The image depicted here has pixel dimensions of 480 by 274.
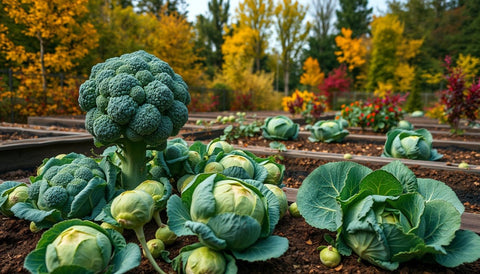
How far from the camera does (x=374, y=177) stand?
1.10m

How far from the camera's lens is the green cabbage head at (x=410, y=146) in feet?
9.89

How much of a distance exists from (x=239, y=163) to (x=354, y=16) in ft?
111

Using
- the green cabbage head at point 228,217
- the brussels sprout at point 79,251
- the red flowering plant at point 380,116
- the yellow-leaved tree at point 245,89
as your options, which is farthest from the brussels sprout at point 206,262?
the yellow-leaved tree at point 245,89

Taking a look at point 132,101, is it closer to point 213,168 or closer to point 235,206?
point 213,168

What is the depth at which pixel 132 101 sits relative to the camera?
122cm

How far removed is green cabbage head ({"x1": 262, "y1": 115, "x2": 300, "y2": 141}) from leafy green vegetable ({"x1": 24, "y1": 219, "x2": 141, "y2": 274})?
138 inches

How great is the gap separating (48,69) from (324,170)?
12330 mm

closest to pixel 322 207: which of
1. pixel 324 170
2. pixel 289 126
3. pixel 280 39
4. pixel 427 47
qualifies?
pixel 324 170

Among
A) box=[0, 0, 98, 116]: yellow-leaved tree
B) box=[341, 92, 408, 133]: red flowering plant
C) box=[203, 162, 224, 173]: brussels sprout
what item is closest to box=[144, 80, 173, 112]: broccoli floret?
box=[203, 162, 224, 173]: brussels sprout

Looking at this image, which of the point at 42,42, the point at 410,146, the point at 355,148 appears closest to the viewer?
the point at 410,146

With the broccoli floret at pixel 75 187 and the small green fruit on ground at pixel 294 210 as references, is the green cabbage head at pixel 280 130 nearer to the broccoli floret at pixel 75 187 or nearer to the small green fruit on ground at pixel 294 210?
the small green fruit on ground at pixel 294 210

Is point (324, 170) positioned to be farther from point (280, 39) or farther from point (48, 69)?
point (280, 39)

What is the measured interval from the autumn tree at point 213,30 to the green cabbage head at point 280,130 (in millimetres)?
26012

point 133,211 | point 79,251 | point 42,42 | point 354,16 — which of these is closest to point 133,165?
point 133,211
